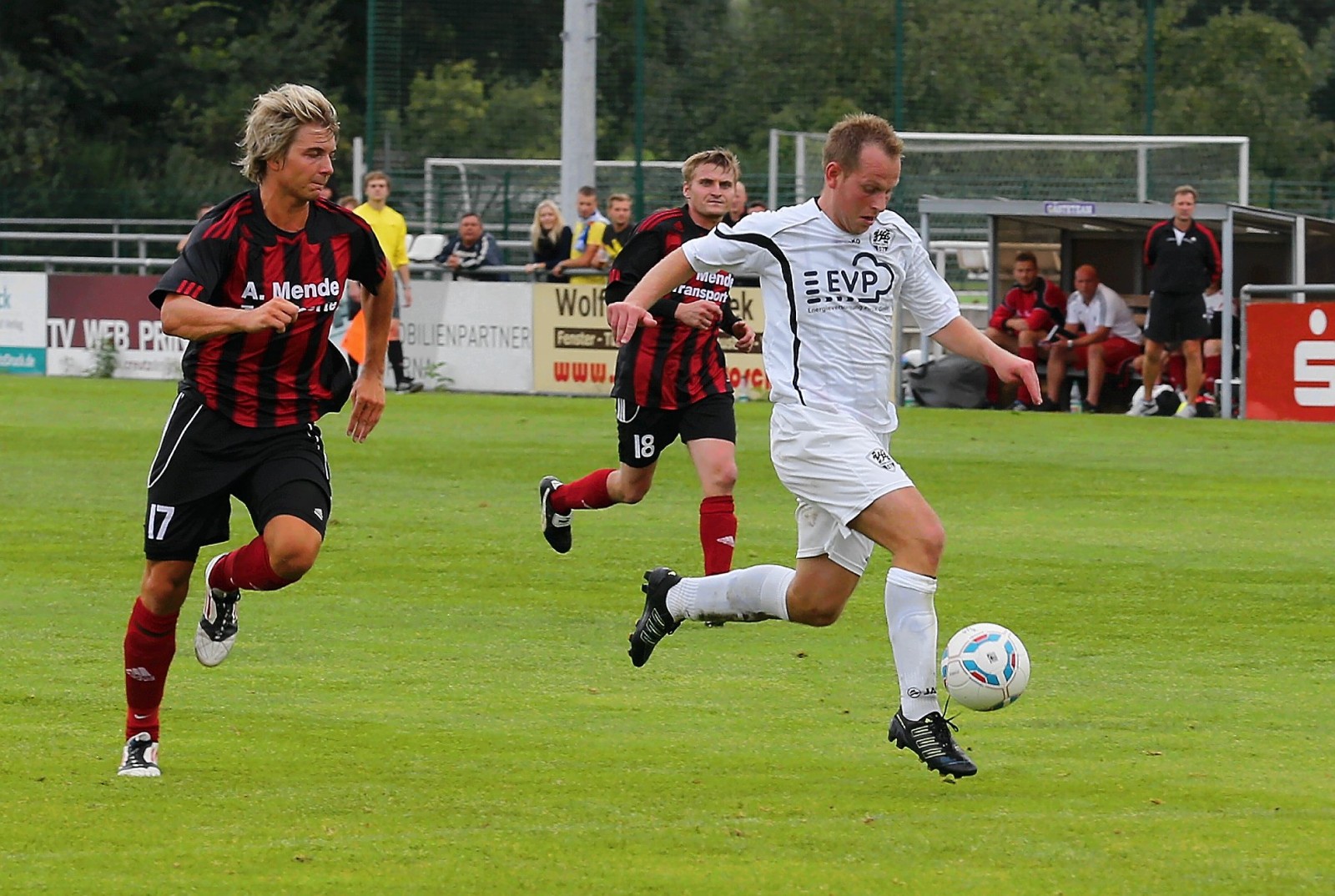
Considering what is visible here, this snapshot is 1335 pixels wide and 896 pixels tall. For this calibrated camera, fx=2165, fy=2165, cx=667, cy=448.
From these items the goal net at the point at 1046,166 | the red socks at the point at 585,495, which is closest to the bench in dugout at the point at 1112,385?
the goal net at the point at 1046,166

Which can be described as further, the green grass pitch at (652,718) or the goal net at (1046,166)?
the goal net at (1046,166)

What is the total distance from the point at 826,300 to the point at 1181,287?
1292 cm

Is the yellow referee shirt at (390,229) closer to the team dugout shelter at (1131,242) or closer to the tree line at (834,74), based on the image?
the team dugout shelter at (1131,242)

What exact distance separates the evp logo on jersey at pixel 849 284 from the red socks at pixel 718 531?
8.95 ft

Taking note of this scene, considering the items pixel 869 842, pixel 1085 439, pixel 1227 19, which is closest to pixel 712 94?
pixel 1227 19

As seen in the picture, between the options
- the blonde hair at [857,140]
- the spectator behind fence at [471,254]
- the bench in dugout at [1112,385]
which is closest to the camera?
the blonde hair at [857,140]

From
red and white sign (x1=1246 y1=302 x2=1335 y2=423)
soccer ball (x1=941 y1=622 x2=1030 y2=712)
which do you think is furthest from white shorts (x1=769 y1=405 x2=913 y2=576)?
red and white sign (x1=1246 y1=302 x2=1335 y2=423)

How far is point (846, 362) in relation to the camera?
636cm

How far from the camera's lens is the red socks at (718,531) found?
29.7 feet

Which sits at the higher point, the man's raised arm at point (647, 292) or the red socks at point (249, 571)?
the man's raised arm at point (647, 292)

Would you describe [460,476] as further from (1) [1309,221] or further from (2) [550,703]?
(1) [1309,221]

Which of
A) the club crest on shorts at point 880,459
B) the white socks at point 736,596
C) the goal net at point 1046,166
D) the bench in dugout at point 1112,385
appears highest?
the goal net at point 1046,166

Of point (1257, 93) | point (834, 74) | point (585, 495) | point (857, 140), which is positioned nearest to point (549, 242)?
point (834, 74)

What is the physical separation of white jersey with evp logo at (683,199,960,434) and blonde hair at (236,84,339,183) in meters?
1.27
